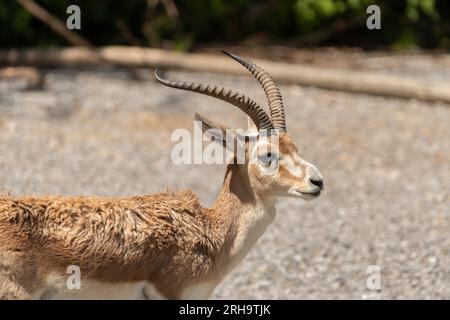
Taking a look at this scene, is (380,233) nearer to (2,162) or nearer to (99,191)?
(99,191)

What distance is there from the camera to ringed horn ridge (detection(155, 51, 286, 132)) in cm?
606

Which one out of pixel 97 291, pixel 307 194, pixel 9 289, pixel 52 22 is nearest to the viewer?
pixel 9 289

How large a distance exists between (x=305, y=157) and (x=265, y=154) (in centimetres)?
567

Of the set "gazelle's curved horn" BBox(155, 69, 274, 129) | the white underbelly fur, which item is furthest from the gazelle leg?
"gazelle's curved horn" BBox(155, 69, 274, 129)

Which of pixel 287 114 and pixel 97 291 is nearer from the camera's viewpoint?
pixel 97 291

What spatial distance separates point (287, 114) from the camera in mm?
13500

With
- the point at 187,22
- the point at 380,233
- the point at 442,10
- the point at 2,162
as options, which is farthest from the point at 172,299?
the point at 442,10

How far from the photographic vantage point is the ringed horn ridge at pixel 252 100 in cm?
606

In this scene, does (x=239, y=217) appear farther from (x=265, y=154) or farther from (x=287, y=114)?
(x=287, y=114)

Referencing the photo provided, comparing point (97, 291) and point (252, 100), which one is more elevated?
point (252, 100)

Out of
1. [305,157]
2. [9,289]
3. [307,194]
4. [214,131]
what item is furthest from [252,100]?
[305,157]

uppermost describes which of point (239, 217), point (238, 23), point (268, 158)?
point (238, 23)

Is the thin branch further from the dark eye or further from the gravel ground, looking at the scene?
the dark eye

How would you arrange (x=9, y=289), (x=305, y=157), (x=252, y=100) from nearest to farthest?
(x=9, y=289) < (x=252, y=100) < (x=305, y=157)
